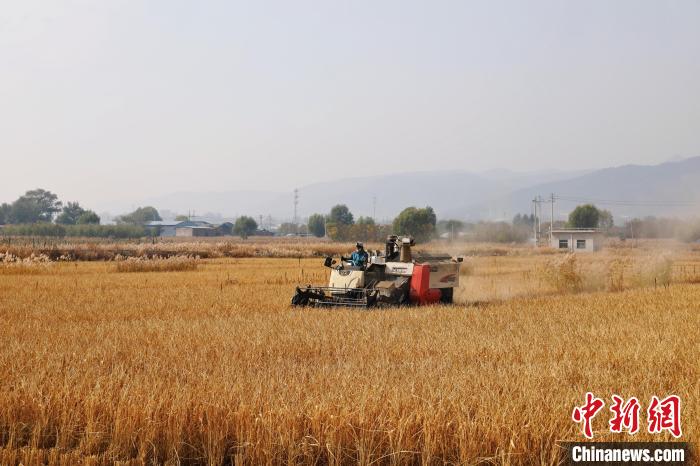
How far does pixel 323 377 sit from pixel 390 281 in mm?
10469

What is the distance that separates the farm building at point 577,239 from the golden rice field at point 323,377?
60770 mm

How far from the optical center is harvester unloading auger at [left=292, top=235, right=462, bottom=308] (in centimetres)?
1875

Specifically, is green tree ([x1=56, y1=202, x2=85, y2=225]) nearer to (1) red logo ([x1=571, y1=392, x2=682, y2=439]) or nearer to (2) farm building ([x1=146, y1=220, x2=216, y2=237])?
(2) farm building ([x1=146, y1=220, x2=216, y2=237])

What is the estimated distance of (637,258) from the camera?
1153 inches

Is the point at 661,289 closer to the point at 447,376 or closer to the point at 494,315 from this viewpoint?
the point at 494,315

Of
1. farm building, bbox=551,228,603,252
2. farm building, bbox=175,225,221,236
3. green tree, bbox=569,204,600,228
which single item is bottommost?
farm building, bbox=551,228,603,252

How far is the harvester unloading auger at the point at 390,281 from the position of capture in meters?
18.8

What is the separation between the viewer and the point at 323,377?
897 centimetres

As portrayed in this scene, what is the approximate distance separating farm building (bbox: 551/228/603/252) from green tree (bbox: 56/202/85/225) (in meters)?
137

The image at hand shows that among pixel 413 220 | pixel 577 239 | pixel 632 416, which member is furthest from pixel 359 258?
pixel 413 220

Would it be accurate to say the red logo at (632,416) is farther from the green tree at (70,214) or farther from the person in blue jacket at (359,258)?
the green tree at (70,214)

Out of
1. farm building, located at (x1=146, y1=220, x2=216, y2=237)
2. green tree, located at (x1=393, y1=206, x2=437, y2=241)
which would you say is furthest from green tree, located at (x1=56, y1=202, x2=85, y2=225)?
green tree, located at (x1=393, y1=206, x2=437, y2=241)

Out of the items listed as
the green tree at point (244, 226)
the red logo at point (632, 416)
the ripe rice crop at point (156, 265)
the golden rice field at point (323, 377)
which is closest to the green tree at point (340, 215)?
the green tree at point (244, 226)

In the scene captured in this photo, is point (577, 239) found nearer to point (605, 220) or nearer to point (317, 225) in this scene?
point (605, 220)
